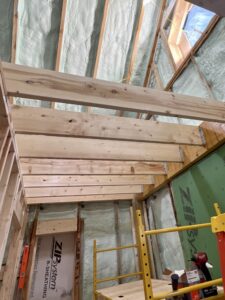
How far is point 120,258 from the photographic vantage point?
397 centimetres

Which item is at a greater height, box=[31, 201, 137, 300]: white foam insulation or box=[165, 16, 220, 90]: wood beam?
box=[165, 16, 220, 90]: wood beam

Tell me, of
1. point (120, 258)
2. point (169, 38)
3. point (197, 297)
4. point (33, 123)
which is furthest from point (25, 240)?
point (169, 38)

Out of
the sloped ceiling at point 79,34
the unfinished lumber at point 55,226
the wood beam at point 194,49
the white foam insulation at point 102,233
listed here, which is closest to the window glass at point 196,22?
the wood beam at point 194,49

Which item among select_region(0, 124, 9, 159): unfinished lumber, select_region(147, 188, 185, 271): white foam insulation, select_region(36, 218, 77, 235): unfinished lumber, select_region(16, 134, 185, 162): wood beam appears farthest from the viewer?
select_region(36, 218, 77, 235): unfinished lumber

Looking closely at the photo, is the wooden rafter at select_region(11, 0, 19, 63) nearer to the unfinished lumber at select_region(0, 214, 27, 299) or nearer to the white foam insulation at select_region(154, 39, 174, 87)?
the white foam insulation at select_region(154, 39, 174, 87)

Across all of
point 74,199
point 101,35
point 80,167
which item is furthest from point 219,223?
point 74,199

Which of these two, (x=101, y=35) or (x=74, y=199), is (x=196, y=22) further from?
(x=74, y=199)

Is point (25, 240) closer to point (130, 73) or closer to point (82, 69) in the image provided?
point (82, 69)

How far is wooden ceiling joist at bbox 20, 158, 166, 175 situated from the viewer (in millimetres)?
2586

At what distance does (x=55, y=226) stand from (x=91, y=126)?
278 cm

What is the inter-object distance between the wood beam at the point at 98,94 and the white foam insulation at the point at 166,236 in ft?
6.56

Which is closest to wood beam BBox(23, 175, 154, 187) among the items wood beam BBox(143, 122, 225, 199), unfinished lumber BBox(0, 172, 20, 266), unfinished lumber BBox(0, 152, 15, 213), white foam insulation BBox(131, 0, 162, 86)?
wood beam BBox(143, 122, 225, 199)

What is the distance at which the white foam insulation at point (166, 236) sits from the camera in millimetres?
3109

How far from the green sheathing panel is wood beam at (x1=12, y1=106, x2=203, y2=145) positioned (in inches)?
16.9
